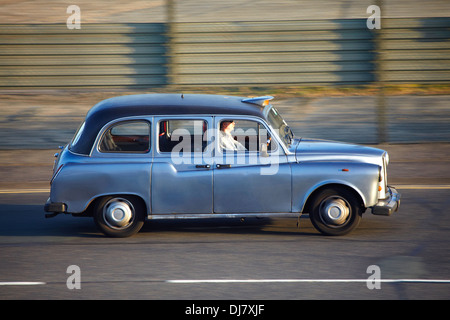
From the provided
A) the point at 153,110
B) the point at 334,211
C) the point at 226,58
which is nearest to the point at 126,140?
the point at 153,110

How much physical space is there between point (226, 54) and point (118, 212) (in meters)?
10.5

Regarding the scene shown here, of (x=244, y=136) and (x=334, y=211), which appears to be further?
(x=244, y=136)

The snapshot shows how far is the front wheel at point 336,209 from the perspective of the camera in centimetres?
785

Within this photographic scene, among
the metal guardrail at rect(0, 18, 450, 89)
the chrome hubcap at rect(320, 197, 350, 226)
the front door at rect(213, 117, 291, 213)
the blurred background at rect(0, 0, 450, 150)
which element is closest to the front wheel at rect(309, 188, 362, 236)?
the chrome hubcap at rect(320, 197, 350, 226)

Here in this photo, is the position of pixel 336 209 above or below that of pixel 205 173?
below

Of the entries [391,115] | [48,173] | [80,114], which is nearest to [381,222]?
[48,173]

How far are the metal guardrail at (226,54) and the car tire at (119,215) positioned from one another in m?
9.70

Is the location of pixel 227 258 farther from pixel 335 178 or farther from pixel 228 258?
pixel 335 178

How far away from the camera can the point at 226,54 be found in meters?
17.8

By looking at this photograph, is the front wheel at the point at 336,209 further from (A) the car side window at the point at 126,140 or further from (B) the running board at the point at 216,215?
(A) the car side window at the point at 126,140

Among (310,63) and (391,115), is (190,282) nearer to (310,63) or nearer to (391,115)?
(391,115)

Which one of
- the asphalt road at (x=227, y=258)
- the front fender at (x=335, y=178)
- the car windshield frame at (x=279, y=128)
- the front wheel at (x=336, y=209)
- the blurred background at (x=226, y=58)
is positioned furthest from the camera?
the blurred background at (x=226, y=58)

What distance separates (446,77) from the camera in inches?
698

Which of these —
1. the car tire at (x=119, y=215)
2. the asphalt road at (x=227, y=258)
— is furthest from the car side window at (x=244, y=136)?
the car tire at (x=119, y=215)
